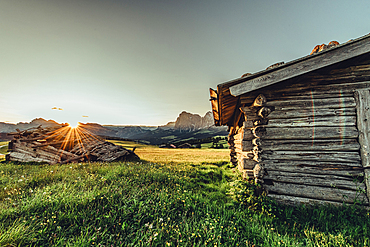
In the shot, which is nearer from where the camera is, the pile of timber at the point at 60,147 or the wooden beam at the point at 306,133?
the wooden beam at the point at 306,133

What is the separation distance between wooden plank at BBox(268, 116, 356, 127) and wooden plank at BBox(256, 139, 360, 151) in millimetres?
520

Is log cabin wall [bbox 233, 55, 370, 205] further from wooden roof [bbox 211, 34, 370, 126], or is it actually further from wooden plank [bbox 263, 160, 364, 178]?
wooden roof [bbox 211, 34, 370, 126]

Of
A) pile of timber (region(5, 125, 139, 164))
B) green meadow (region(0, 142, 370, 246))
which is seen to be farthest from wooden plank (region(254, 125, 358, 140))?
pile of timber (region(5, 125, 139, 164))

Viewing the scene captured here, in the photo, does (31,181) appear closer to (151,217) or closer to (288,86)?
(151,217)

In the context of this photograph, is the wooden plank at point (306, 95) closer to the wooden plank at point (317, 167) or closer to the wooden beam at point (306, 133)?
the wooden beam at point (306, 133)

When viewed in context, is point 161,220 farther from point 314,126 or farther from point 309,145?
point 314,126

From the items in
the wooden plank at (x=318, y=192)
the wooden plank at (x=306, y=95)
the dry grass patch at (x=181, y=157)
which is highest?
the wooden plank at (x=306, y=95)

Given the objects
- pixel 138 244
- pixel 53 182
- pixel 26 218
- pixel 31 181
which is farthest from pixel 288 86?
pixel 31 181

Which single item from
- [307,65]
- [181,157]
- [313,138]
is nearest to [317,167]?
[313,138]

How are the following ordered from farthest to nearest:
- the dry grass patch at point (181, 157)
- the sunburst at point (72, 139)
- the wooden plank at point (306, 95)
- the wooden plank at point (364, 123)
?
the dry grass patch at point (181, 157)
the sunburst at point (72, 139)
the wooden plank at point (306, 95)
the wooden plank at point (364, 123)

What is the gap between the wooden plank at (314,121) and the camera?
15.0 feet

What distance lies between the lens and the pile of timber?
29.1 ft

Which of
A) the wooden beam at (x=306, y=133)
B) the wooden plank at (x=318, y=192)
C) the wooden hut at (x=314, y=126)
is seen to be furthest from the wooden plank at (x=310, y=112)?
the wooden plank at (x=318, y=192)

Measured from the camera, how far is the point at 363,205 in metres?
4.20
